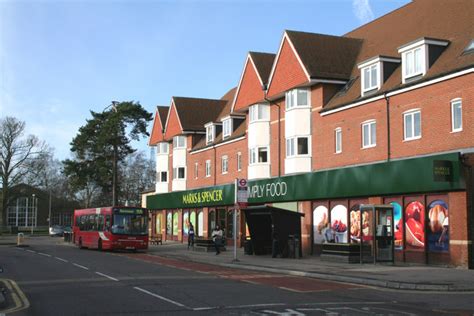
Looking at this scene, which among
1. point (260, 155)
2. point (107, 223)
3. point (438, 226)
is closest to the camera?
point (438, 226)

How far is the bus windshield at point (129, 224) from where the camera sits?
3506 cm

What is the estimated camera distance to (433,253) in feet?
74.8

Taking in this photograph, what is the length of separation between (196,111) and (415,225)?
107 feet

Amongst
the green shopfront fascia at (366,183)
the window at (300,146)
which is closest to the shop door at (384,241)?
the green shopfront fascia at (366,183)

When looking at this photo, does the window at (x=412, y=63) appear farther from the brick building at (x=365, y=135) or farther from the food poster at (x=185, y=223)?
the food poster at (x=185, y=223)

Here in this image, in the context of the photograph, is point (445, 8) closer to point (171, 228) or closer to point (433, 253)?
point (433, 253)

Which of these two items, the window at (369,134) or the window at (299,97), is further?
the window at (299,97)

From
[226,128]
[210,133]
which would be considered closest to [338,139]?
[226,128]

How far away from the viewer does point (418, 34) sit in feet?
93.8

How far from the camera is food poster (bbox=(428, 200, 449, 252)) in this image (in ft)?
73.0

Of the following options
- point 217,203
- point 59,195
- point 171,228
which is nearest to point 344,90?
point 217,203

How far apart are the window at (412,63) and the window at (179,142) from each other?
29863 millimetres

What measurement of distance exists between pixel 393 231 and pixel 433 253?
5.94ft

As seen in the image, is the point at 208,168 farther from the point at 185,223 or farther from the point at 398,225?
the point at 398,225
